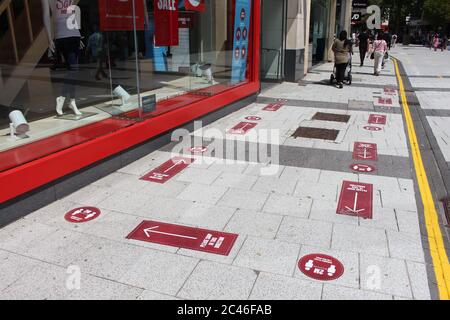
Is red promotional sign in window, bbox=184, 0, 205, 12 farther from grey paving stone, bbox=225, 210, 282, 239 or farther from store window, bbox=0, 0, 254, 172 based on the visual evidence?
grey paving stone, bbox=225, 210, 282, 239

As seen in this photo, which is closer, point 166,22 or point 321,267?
point 321,267

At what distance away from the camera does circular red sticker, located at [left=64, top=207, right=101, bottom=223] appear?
4.37 metres

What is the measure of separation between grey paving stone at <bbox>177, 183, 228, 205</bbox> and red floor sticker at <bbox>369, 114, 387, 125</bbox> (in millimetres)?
4977

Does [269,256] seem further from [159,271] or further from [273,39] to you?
[273,39]

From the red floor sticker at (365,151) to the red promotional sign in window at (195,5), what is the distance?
4.13 meters

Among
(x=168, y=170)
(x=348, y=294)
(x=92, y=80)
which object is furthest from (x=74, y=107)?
(x=348, y=294)

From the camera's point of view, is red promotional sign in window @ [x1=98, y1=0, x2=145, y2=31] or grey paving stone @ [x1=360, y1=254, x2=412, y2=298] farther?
red promotional sign in window @ [x1=98, y1=0, x2=145, y2=31]

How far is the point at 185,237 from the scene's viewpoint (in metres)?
4.02

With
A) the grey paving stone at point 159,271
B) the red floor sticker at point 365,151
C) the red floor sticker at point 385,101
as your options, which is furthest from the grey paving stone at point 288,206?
the red floor sticker at point 385,101

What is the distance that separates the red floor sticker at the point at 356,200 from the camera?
458 centimetres

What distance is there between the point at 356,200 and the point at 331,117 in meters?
4.71

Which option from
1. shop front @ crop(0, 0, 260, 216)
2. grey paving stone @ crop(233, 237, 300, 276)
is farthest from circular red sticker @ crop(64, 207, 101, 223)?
grey paving stone @ crop(233, 237, 300, 276)

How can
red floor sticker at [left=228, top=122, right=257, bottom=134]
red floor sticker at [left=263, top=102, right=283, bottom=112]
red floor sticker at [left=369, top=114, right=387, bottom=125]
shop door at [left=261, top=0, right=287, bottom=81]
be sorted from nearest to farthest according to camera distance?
red floor sticker at [left=228, top=122, right=257, bottom=134], red floor sticker at [left=369, top=114, right=387, bottom=125], red floor sticker at [left=263, top=102, right=283, bottom=112], shop door at [left=261, top=0, right=287, bottom=81]

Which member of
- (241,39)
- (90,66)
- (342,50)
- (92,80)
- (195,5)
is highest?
(195,5)
